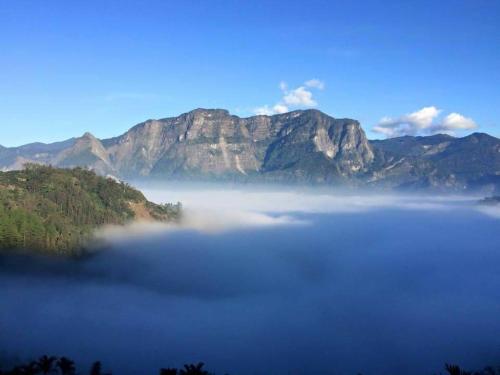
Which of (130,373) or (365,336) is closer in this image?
(130,373)

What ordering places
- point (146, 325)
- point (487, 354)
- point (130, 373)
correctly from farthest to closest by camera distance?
point (146, 325)
point (487, 354)
point (130, 373)

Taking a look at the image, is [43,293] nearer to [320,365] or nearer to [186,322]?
[186,322]

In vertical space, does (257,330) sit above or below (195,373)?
below

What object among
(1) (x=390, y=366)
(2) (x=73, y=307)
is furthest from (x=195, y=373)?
(2) (x=73, y=307)

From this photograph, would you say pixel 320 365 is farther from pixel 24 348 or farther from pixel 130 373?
pixel 24 348

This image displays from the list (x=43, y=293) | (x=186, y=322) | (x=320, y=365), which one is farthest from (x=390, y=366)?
(x=43, y=293)

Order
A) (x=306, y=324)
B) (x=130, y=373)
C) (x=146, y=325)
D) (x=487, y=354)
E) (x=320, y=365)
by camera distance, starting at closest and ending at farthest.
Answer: (x=130, y=373), (x=320, y=365), (x=487, y=354), (x=146, y=325), (x=306, y=324)

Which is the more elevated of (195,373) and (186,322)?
(195,373)

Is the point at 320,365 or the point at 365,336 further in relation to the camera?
the point at 365,336

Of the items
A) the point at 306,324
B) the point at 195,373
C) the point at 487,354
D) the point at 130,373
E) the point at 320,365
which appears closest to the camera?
the point at 195,373
